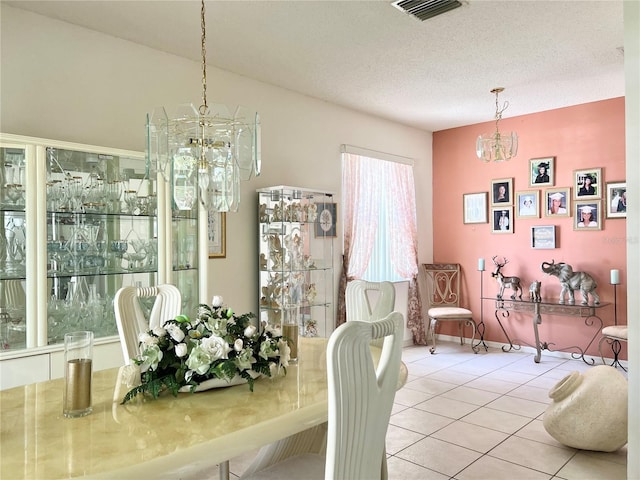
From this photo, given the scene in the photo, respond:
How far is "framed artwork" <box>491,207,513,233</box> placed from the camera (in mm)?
6000

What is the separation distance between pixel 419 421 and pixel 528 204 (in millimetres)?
3332

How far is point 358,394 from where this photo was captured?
1430 mm

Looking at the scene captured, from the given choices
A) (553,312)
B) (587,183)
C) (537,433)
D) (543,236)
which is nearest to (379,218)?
(543,236)

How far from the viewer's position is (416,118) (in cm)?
591

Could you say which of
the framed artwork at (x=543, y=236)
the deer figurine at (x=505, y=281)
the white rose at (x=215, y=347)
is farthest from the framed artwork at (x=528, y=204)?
the white rose at (x=215, y=347)

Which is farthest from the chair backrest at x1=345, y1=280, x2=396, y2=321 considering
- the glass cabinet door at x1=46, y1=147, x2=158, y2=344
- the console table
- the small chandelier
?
the console table

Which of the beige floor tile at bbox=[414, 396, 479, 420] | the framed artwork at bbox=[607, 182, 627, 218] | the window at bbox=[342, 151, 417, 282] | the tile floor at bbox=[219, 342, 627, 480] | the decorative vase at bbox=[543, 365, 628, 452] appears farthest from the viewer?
the window at bbox=[342, 151, 417, 282]

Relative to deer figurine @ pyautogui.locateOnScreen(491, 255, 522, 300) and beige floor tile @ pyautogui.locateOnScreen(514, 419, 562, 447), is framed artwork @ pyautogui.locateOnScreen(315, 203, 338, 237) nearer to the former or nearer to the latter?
deer figurine @ pyautogui.locateOnScreen(491, 255, 522, 300)

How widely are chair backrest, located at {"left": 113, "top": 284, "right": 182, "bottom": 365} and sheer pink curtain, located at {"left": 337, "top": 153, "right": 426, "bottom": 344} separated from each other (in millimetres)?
2834

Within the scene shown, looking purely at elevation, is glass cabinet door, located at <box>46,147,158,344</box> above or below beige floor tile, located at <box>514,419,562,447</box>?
above

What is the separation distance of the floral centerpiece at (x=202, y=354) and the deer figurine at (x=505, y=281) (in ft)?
14.7

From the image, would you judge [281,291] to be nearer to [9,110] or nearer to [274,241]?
[274,241]

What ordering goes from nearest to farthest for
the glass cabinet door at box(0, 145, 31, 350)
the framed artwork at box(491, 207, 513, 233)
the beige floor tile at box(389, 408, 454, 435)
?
the glass cabinet door at box(0, 145, 31, 350) < the beige floor tile at box(389, 408, 454, 435) < the framed artwork at box(491, 207, 513, 233)

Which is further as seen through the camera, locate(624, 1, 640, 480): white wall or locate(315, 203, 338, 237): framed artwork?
locate(315, 203, 338, 237): framed artwork
